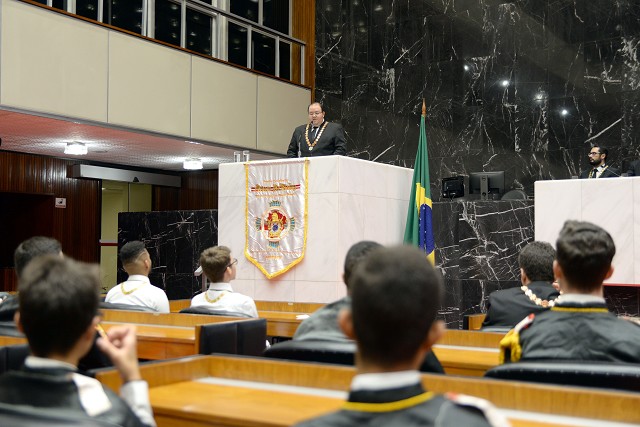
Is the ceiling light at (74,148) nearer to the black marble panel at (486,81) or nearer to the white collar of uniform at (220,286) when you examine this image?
the black marble panel at (486,81)

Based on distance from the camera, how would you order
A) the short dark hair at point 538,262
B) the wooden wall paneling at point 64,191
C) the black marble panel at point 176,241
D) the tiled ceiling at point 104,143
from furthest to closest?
the wooden wall paneling at point 64,191 → the black marble panel at point 176,241 → the tiled ceiling at point 104,143 → the short dark hair at point 538,262

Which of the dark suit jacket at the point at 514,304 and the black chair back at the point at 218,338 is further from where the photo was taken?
the dark suit jacket at the point at 514,304

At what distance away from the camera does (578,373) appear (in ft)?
7.56

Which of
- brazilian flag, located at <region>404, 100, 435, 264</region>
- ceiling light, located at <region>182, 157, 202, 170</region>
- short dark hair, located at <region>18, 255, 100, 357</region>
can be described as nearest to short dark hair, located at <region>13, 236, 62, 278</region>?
short dark hair, located at <region>18, 255, 100, 357</region>

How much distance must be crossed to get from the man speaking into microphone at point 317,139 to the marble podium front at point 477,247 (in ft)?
5.75

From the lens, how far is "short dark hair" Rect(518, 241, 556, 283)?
13.4ft

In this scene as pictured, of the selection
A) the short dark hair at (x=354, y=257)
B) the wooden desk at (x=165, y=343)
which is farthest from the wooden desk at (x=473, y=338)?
the wooden desk at (x=165, y=343)

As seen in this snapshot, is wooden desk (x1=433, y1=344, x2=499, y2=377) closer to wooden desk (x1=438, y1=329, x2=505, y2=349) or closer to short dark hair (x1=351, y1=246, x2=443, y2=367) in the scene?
wooden desk (x1=438, y1=329, x2=505, y2=349)

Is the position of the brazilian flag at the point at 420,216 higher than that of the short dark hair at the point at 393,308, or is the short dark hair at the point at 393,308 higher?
the brazilian flag at the point at 420,216

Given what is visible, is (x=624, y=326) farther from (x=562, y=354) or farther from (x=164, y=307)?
(x=164, y=307)

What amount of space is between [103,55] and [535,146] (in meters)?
6.35

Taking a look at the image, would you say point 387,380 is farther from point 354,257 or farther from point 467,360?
point 467,360

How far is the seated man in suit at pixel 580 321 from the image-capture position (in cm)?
256

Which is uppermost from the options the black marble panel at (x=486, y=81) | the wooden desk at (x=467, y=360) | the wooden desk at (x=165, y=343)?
the black marble panel at (x=486, y=81)
